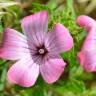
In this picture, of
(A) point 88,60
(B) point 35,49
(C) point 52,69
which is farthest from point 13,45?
(A) point 88,60

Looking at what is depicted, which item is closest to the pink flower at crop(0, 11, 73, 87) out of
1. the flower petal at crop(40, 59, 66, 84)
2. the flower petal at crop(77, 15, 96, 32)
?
the flower petal at crop(40, 59, 66, 84)

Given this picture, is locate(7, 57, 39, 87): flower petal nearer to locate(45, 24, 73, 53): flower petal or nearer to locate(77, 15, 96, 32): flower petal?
locate(45, 24, 73, 53): flower petal

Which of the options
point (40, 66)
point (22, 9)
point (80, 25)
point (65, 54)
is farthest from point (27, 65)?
point (22, 9)

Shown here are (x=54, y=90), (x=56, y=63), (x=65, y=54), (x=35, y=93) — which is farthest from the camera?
(x=54, y=90)

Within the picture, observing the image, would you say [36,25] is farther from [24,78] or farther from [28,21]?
[24,78]

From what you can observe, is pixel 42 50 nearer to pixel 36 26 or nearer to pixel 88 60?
pixel 36 26

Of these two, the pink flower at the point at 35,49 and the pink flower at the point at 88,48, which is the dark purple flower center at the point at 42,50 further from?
the pink flower at the point at 88,48

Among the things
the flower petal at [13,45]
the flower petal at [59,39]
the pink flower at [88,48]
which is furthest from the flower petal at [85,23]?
the flower petal at [13,45]
